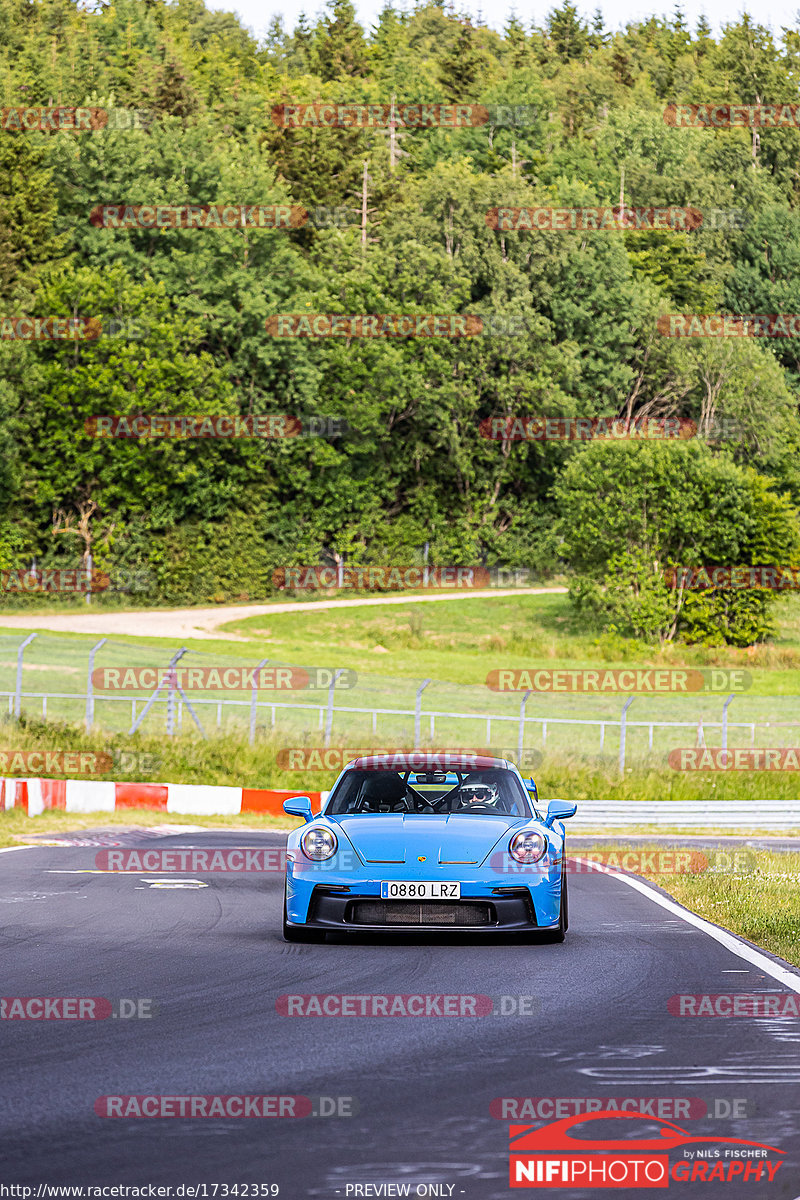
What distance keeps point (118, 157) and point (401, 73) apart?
59893mm

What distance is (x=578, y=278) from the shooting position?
260 ft

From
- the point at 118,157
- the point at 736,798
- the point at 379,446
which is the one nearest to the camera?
the point at 736,798

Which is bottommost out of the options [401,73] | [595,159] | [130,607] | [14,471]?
[130,607]

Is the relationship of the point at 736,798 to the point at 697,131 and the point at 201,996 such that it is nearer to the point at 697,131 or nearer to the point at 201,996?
the point at 201,996

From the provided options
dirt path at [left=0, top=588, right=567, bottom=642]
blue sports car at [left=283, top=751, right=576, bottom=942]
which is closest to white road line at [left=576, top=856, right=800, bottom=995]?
blue sports car at [left=283, top=751, right=576, bottom=942]

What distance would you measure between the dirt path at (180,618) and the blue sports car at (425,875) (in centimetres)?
3960

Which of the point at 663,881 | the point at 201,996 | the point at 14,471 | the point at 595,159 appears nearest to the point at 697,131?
the point at 595,159

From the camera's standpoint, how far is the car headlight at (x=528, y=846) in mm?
10406

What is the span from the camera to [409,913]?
33.3 ft

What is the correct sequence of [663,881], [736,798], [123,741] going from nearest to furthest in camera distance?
[663,881]
[123,741]
[736,798]

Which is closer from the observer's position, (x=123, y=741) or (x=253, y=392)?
(x=123, y=741)
